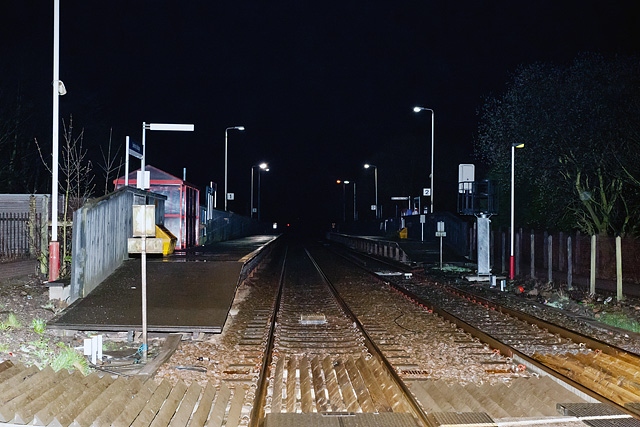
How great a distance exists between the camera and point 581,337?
11.1 m

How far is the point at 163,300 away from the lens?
12.6 m

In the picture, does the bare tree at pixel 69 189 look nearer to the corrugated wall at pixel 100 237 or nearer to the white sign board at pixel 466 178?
the corrugated wall at pixel 100 237

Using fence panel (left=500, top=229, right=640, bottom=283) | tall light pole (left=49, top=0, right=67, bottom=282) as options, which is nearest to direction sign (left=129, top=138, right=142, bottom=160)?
tall light pole (left=49, top=0, right=67, bottom=282)

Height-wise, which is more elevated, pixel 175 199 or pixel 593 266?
pixel 175 199

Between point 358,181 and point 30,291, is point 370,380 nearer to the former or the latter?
point 30,291

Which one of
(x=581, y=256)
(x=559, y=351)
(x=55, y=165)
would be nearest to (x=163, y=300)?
(x=55, y=165)

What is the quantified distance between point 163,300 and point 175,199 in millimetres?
12477

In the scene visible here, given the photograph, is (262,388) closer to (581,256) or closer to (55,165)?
(55,165)

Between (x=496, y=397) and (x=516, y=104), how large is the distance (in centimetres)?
2135

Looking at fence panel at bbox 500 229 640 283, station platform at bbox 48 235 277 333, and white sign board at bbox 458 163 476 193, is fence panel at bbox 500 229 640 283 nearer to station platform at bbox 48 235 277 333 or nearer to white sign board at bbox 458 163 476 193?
white sign board at bbox 458 163 476 193

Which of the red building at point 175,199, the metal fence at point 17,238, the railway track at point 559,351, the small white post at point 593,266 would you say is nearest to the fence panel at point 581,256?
the small white post at point 593,266

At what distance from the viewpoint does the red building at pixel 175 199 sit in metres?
24.4

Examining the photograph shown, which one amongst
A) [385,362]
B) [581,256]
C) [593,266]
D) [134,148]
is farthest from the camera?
[581,256]

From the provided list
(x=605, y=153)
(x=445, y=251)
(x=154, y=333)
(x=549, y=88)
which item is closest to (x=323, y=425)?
(x=154, y=333)
